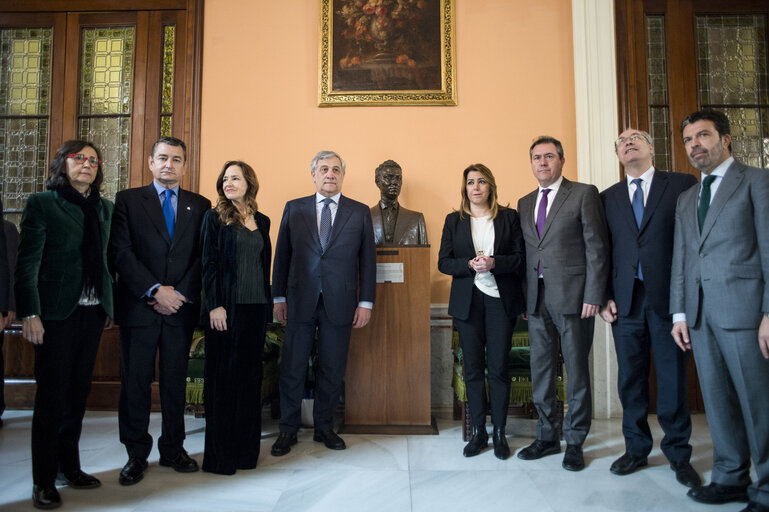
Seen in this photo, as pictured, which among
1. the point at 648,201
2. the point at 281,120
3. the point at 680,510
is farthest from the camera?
the point at 281,120

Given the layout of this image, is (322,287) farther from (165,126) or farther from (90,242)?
(165,126)

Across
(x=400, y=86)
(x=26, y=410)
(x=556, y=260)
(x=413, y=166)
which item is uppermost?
(x=400, y=86)

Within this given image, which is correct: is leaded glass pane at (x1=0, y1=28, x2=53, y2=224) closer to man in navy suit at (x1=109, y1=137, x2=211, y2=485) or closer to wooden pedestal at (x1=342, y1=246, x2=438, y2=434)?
man in navy suit at (x1=109, y1=137, x2=211, y2=485)

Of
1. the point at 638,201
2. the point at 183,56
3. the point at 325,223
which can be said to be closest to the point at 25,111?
the point at 183,56

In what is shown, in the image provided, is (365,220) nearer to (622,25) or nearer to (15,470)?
(15,470)

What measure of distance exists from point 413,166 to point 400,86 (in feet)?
2.30

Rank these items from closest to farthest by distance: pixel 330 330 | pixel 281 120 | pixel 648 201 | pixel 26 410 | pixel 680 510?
pixel 680 510, pixel 648 201, pixel 330 330, pixel 26 410, pixel 281 120

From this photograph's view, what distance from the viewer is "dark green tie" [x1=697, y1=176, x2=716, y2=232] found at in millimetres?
2199

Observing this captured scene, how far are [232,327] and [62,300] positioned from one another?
2.44 feet

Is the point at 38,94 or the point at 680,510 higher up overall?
the point at 38,94

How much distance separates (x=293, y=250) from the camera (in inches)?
117

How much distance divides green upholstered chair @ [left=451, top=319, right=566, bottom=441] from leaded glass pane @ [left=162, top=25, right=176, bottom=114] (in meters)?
3.23

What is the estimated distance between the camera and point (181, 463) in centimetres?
251

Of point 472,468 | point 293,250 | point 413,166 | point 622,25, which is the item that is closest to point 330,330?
point 293,250
